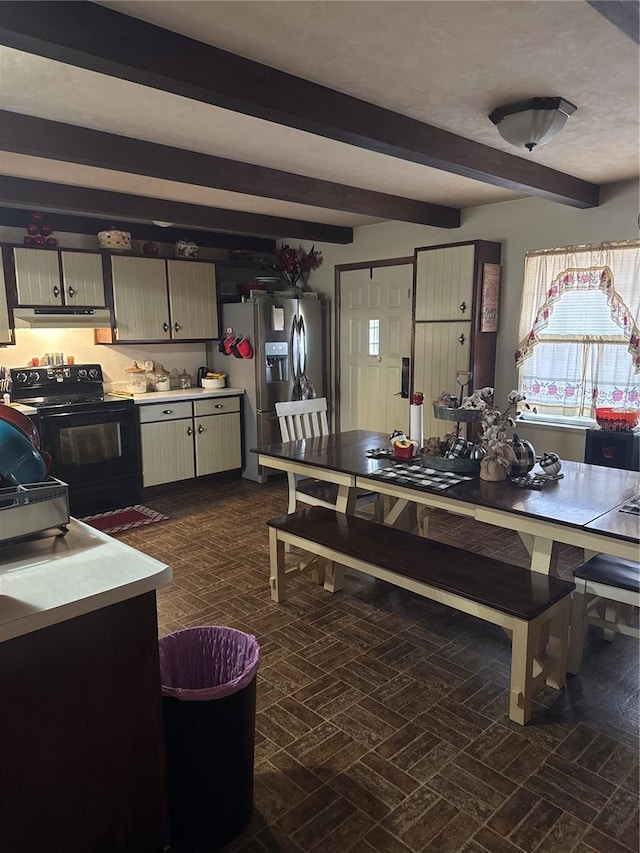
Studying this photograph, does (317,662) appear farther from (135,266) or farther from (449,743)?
(135,266)

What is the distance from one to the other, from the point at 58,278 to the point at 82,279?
19cm

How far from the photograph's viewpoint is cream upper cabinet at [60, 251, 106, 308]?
4.68 m

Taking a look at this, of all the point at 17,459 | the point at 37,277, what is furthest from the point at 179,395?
the point at 17,459

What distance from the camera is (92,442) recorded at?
4656mm

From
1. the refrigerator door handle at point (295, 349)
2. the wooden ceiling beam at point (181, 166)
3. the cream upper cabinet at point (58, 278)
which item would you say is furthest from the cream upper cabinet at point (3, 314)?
the refrigerator door handle at point (295, 349)

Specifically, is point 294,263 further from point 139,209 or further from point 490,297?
Answer: point 490,297

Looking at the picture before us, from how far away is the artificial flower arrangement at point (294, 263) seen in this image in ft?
19.7

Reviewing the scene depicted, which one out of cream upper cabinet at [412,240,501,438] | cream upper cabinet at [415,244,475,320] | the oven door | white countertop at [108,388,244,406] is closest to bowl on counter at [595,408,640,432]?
cream upper cabinet at [412,240,501,438]

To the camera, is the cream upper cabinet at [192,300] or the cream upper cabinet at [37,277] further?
the cream upper cabinet at [192,300]

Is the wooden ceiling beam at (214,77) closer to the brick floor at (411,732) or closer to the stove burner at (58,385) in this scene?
the brick floor at (411,732)

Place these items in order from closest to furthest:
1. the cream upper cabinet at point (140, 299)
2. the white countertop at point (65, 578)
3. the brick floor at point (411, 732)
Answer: the white countertop at point (65, 578)
the brick floor at point (411, 732)
the cream upper cabinet at point (140, 299)

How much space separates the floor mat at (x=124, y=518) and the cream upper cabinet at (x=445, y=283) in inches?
108

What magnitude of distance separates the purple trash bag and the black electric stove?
9.57ft

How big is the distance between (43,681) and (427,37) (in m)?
2.22
